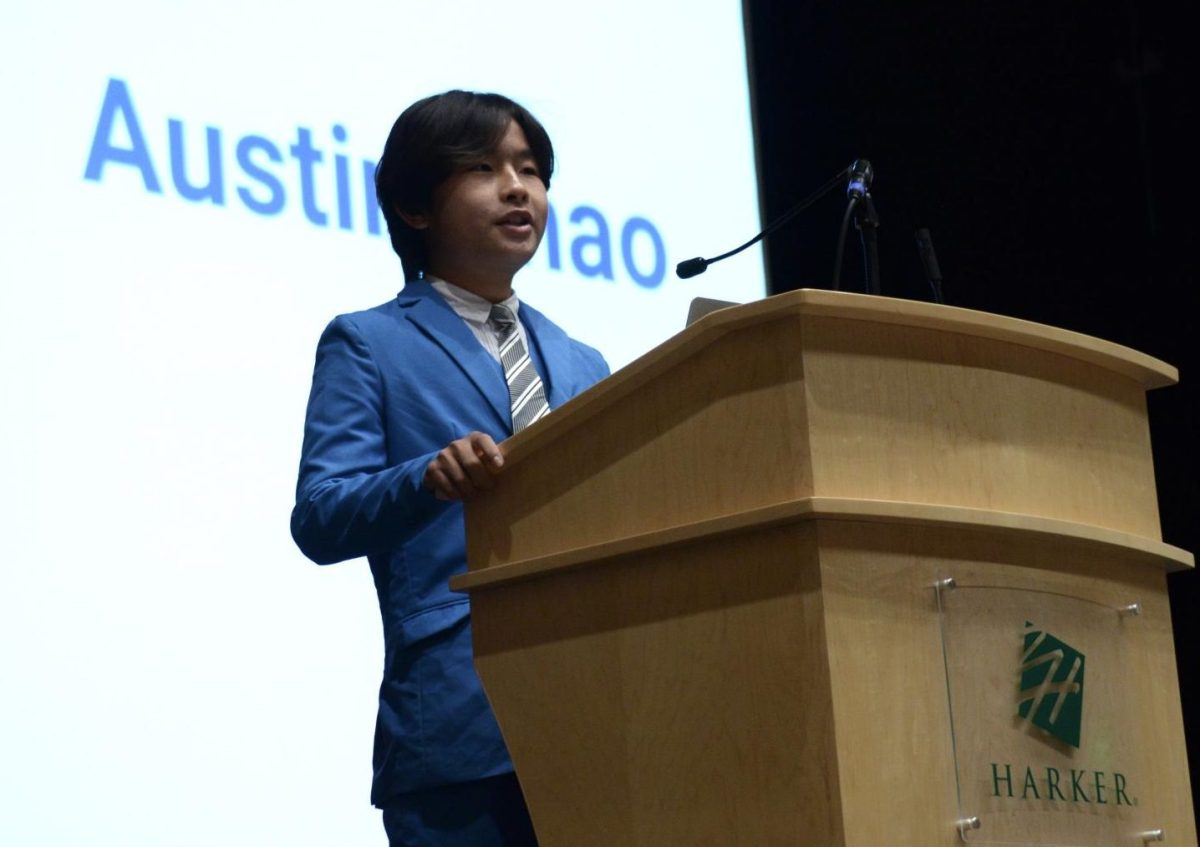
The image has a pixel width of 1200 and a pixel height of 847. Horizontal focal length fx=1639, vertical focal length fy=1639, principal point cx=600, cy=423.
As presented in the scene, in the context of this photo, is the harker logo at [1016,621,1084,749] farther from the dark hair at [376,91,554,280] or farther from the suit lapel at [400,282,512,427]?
the dark hair at [376,91,554,280]

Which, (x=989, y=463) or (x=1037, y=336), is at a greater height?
(x=1037, y=336)

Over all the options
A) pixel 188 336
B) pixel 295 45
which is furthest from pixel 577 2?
pixel 188 336

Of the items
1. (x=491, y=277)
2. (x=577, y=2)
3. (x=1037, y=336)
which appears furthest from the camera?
(x=577, y=2)

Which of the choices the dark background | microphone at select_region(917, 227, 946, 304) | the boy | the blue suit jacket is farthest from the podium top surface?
the dark background

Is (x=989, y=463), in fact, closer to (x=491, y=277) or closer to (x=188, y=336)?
(x=491, y=277)

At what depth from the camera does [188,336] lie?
2.67 m

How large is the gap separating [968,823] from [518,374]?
87 cm

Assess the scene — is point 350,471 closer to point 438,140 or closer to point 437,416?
point 437,416

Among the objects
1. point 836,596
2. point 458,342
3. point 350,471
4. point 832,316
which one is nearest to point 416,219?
point 458,342

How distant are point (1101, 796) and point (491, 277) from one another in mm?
1010

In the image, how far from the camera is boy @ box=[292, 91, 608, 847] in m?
1.71

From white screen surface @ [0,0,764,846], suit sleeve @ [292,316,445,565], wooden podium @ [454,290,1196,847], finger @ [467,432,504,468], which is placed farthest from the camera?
white screen surface @ [0,0,764,846]

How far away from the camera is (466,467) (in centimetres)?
158

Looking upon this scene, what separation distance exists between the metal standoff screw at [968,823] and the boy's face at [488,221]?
998 mm
